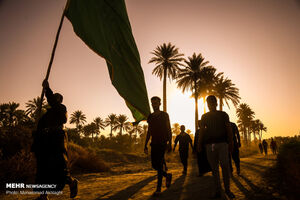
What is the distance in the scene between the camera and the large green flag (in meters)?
3.02

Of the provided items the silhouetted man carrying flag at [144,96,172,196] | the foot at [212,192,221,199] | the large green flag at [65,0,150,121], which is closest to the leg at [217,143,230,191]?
the foot at [212,192,221,199]

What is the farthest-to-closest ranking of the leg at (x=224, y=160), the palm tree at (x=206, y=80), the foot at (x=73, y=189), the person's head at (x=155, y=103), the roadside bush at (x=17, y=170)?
the palm tree at (x=206, y=80) < the roadside bush at (x=17, y=170) < the person's head at (x=155, y=103) < the leg at (x=224, y=160) < the foot at (x=73, y=189)

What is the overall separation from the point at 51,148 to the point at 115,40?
205cm

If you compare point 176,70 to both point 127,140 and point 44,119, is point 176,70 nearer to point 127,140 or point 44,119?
point 127,140

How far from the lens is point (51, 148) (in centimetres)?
314

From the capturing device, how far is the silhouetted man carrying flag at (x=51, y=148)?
309cm

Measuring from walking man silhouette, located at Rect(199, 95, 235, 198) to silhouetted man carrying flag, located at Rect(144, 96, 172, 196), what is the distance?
0.90 m

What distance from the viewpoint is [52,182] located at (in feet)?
10.2

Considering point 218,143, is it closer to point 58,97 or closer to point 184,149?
point 58,97

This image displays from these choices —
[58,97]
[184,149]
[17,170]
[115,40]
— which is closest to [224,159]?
[115,40]

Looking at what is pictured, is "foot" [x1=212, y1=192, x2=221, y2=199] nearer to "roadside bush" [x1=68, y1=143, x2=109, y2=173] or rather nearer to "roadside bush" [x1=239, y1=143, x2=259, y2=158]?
"roadside bush" [x1=68, y1=143, x2=109, y2=173]

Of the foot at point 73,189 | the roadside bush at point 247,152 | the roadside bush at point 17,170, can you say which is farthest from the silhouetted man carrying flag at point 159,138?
the roadside bush at point 247,152

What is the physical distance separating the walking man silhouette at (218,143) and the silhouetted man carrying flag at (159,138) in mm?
900

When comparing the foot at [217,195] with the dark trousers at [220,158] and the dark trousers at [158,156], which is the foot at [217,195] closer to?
the dark trousers at [220,158]
